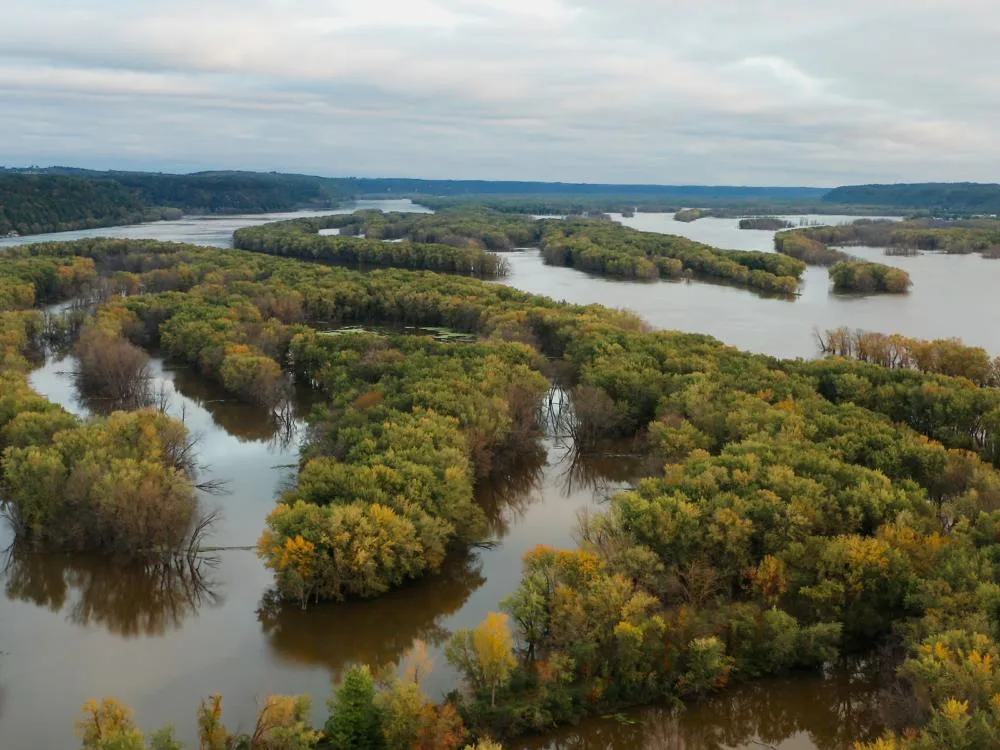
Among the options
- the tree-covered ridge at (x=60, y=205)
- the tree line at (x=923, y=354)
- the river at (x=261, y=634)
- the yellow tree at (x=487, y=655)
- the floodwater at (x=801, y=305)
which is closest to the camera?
the yellow tree at (x=487, y=655)

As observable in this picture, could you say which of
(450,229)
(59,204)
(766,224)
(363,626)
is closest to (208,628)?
(363,626)

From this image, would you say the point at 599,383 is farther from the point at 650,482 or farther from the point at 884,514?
the point at 884,514

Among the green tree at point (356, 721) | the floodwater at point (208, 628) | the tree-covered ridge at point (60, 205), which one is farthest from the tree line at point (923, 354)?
the tree-covered ridge at point (60, 205)

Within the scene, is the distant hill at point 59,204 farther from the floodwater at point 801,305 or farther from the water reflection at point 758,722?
the water reflection at point 758,722

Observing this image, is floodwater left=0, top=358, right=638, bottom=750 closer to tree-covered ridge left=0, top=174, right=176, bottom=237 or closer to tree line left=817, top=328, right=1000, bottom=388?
tree line left=817, top=328, right=1000, bottom=388

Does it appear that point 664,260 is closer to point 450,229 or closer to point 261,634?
point 450,229

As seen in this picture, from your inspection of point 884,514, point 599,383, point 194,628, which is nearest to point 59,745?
point 194,628
